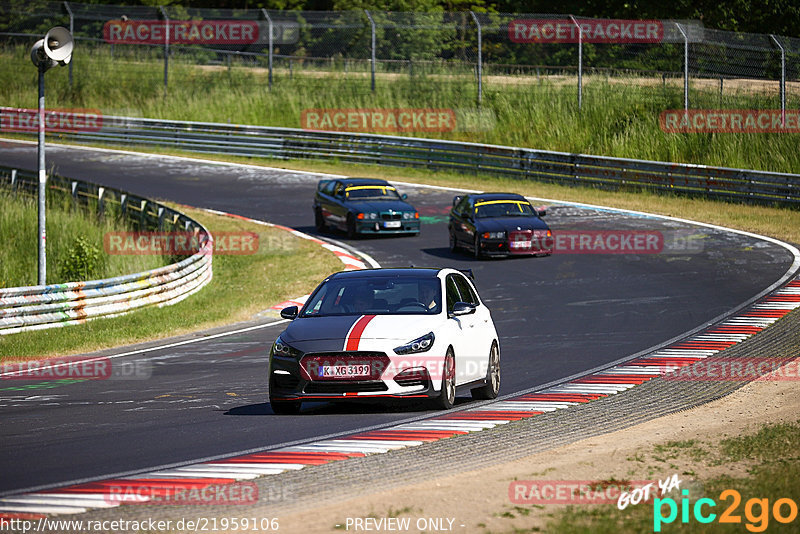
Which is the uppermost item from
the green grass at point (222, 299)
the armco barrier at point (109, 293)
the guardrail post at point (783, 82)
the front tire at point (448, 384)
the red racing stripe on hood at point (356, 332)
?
the guardrail post at point (783, 82)

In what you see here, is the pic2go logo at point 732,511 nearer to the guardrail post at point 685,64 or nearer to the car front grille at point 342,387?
the car front grille at point 342,387

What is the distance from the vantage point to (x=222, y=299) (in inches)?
928

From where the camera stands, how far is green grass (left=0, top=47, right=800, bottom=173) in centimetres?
3712

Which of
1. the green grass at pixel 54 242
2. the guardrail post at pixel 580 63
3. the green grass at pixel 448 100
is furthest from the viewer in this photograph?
the guardrail post at pixel 580 63

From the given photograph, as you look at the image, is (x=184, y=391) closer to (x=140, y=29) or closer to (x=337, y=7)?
(x=140, y=29)

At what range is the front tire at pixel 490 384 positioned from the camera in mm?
12812

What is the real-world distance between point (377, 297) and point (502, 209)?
15.2 metres

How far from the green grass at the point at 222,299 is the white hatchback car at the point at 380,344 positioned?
7303 mm

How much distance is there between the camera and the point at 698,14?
201 ft

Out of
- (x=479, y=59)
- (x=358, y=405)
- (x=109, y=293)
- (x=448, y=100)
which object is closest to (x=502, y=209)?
(x=109, y=293)

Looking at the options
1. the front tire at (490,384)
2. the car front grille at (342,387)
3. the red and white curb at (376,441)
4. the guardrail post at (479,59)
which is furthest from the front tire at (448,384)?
the guardrail post at (479,59)

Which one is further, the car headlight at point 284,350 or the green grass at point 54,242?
the green grass at point 54,242

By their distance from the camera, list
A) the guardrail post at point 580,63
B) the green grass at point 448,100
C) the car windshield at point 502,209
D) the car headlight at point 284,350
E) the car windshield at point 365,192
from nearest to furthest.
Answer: the car headlight at point 284,350 → the car windshield at point 502,209 → the car windshield at point 365,192 → the green grass at point 448,100 → the guardrail post at point 580,63

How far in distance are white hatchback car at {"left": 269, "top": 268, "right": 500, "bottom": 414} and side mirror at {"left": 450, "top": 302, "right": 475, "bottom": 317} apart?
0.03ft
